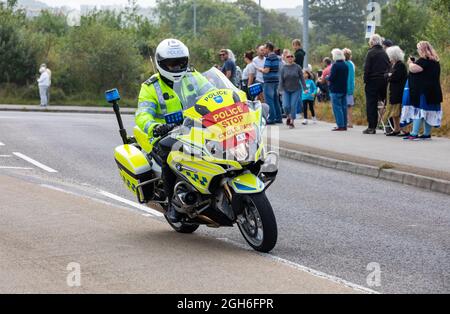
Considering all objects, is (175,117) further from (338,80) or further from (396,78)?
(338,80)

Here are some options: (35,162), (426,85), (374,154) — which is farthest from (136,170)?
(426,85)

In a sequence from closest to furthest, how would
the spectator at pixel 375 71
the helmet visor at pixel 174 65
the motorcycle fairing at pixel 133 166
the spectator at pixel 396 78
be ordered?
the helmet visor at pixel 174 65 < the motorcycle fairing at pixel 133 166 < the spectator at pixel 396 78 < the spectator at pixel 375 71

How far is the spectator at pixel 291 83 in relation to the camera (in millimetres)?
24750

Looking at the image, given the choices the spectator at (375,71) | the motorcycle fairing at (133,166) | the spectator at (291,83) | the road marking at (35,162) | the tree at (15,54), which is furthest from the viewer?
the tree at (15,54)

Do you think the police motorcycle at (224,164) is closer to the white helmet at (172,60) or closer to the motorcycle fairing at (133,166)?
the white helmet at (172,60)

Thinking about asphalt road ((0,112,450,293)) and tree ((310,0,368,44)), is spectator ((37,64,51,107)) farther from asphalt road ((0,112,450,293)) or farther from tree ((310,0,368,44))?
tree ((310,0,368,44))

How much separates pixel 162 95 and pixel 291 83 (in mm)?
14196

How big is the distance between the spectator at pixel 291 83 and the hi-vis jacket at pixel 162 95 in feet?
46.3

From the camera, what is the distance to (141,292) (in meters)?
8.13

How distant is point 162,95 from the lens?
10.8 metres

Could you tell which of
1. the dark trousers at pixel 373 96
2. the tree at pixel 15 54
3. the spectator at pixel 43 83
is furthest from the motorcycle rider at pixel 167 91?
the tree at pixel 15 54

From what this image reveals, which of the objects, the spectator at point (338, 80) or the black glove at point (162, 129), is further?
the spectator at point (338, 80)

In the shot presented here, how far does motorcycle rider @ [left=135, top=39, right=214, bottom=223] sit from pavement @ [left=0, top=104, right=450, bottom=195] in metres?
3.51

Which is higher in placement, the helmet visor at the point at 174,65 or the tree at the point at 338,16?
the helmet visor at the point at 174,65
